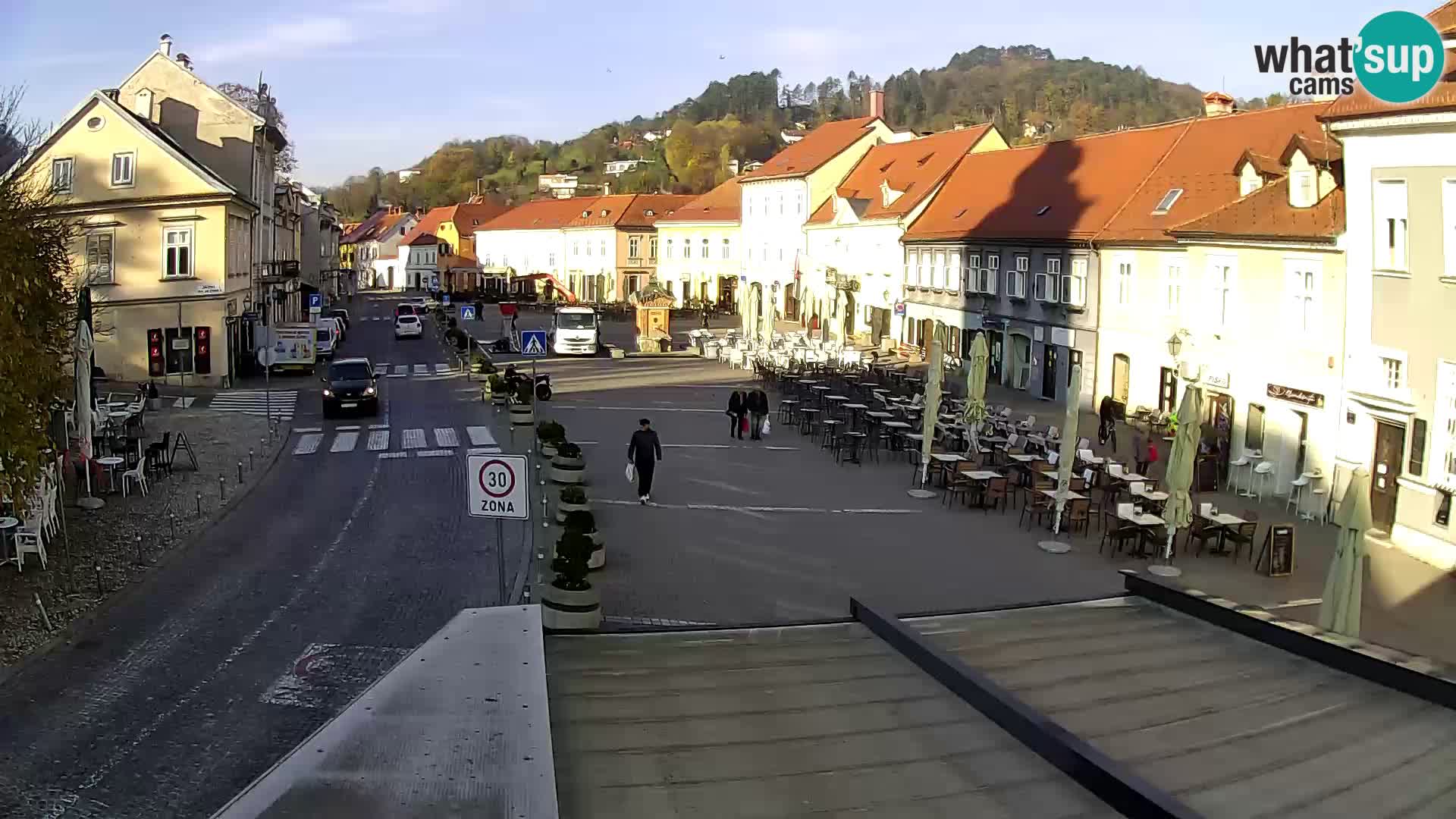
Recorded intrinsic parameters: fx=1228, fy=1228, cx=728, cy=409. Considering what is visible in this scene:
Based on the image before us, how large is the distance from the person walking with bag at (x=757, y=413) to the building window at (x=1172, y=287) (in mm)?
10982

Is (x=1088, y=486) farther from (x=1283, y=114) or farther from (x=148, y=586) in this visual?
(x=1283, y=114)

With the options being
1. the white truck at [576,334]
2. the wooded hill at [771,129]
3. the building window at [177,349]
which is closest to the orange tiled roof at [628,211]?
the wooded hill at [771,129]

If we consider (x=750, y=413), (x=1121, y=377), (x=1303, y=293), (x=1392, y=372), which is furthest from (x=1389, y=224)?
(x=750, y=413)

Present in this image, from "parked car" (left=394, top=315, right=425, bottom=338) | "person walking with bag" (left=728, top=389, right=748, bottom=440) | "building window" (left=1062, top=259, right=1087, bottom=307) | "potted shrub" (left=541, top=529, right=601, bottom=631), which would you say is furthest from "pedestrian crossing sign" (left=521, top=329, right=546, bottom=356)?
"parked car" (left=394, top=315, right=425, bottom=338)

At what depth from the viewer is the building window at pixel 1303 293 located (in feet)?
79.8

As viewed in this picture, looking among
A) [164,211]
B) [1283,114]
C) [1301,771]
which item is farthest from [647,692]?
[164,211]

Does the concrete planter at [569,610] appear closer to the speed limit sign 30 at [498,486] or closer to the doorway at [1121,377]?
the speed limit sign 30 at [498,486]

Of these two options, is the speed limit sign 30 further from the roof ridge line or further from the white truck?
the white truck

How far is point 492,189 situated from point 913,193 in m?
127

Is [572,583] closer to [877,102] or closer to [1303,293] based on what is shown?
[1303,293]

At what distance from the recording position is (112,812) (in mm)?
9547

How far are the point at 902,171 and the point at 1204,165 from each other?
86.3 ft

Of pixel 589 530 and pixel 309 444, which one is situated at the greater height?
pixel 589 530

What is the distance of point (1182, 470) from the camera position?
1795cm
